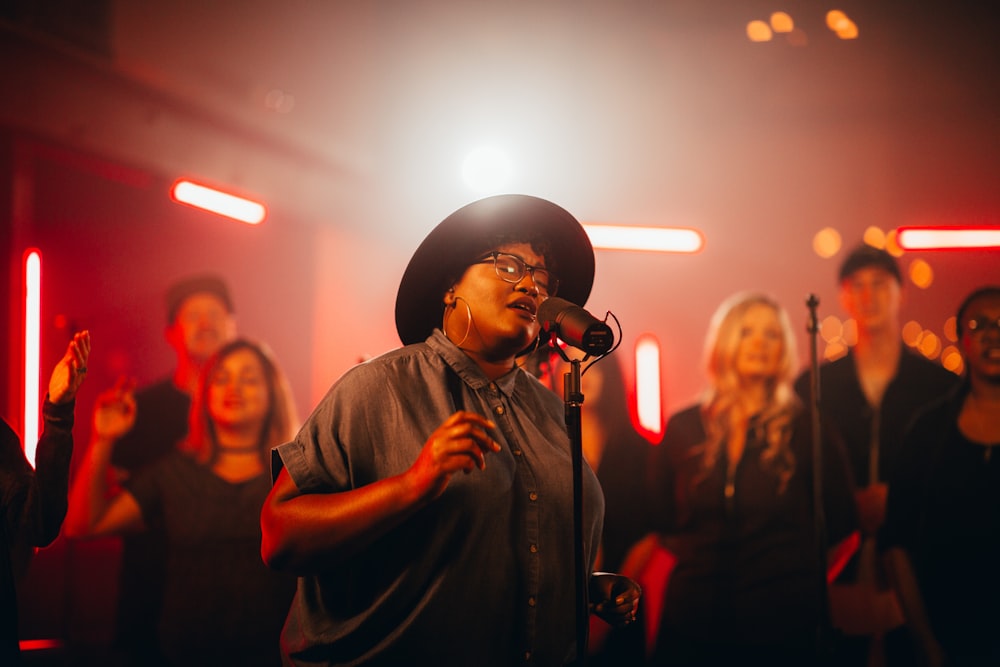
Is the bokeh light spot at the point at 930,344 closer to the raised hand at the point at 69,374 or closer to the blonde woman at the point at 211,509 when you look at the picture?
the blonde woman at the point at 211,509

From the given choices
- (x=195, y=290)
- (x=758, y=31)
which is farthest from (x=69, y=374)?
(x=758, y=31)

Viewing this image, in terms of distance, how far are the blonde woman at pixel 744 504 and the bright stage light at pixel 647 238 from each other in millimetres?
420

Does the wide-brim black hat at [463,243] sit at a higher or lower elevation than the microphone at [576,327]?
higher

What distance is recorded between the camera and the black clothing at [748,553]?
13.4 feet

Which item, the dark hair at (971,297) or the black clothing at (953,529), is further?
the dark hair at (971,297)

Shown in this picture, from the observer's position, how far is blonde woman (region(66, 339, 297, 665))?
3.54 meters

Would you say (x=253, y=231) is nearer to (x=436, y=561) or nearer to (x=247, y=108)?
(x=247, y=108)

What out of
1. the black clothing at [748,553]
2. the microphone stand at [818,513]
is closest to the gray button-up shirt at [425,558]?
the microphone stand at [818,513]

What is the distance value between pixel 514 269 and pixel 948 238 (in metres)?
3.66

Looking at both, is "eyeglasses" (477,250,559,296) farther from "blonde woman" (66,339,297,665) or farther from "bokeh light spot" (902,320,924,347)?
"bokeh light spot" (902,320,924,347)

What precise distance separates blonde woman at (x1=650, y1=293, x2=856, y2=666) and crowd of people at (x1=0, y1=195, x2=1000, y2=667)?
1 cm

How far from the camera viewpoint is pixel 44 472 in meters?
2.78

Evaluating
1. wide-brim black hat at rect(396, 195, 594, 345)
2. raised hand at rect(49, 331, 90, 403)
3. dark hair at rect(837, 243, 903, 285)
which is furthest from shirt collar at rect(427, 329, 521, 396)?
dark hair at rect(837, 243, 903, 285)

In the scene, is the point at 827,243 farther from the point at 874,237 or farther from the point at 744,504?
the point at 744,504
